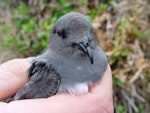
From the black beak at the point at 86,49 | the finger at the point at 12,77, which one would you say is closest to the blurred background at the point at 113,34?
the finger at the point at 12,77

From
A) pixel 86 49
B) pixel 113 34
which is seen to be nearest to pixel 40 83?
pixel 86 49

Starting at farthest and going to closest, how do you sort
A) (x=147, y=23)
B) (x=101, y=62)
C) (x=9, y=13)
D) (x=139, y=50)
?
(x=9, y=13), (x=147, y=23), (x=139, y=50), (x=101, y=62)

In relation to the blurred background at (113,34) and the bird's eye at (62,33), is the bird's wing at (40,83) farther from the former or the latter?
the blurred background at (113,34)

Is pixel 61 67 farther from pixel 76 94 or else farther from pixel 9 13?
pixel 9 13

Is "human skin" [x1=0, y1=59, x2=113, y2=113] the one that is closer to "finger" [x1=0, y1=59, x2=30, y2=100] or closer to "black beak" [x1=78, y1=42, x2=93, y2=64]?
"finger" [x1=0, y1=59, x2=30, y2=100]

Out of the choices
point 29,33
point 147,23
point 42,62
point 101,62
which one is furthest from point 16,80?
point 147,23

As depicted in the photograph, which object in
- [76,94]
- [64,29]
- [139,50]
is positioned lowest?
[139,50]

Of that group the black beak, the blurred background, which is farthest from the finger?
the blurred background
